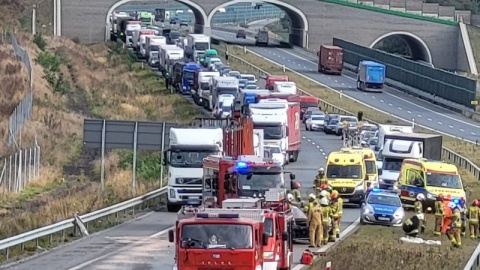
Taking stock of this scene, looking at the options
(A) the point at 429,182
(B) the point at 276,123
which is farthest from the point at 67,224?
(B) the point at 276,123

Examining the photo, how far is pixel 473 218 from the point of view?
35125 mm

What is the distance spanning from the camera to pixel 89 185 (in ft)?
151

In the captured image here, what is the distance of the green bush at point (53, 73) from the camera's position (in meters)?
80.6

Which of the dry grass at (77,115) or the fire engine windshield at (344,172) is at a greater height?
the fire engine windshield at (344,172)

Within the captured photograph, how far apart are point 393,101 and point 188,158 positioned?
191 ft

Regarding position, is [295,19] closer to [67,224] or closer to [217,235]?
[67,224]

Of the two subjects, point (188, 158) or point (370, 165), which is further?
point (370, 165)

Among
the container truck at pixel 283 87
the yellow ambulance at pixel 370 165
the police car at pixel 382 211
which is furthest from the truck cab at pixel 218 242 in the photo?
the container truck at pixel 283 87

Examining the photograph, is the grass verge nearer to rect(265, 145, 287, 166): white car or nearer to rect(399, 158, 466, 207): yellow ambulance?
rect(399, 158, 466, 207): yellow ambulance

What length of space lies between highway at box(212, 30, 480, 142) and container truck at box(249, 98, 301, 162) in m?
21.0

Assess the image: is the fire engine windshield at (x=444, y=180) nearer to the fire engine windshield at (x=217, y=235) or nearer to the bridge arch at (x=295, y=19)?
the fire engine windshield at (x=217, y=235)

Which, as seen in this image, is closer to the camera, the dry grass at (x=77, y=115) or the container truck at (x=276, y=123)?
the dry grass at (x=77, y=115)

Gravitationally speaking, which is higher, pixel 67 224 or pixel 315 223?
pixel 315 223

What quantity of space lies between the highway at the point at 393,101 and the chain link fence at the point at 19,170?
36717 mm
